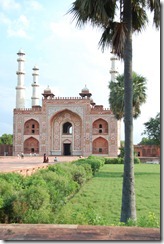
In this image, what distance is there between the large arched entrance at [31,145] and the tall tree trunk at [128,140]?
3510 cm

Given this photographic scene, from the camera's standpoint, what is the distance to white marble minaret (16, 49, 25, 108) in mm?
41219

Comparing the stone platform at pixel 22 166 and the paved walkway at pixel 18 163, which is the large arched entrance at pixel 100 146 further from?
the stone platform at pixel 22 166

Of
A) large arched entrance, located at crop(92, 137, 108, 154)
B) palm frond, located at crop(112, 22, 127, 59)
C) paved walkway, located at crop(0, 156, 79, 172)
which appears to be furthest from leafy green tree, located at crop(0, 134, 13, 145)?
palm frond, located at crop(112, 22, 127, 59)

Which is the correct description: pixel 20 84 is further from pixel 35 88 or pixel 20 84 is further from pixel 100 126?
pixel 100 126

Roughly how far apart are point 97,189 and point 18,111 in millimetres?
30178

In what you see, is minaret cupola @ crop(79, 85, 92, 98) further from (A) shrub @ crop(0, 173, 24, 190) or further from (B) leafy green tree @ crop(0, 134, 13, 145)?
(A) shrub @ crop(0, 173, 24, 190)

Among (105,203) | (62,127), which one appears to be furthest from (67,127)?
(105,203)

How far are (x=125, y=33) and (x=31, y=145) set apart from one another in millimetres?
35568

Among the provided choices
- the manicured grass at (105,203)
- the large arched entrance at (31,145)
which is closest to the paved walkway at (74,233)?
the manicured grass at (105,203)

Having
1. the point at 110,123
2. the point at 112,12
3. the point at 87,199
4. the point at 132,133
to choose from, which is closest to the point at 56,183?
the point at 87,199

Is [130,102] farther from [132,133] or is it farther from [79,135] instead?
[79,135]

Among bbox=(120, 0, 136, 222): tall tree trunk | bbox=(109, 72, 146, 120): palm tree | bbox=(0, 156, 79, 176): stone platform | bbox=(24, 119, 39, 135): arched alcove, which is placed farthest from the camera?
bbox=(24, 119, 39, 135): arched alcove

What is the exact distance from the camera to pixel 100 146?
131 ft

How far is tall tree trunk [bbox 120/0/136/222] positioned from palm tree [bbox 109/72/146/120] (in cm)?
1119
